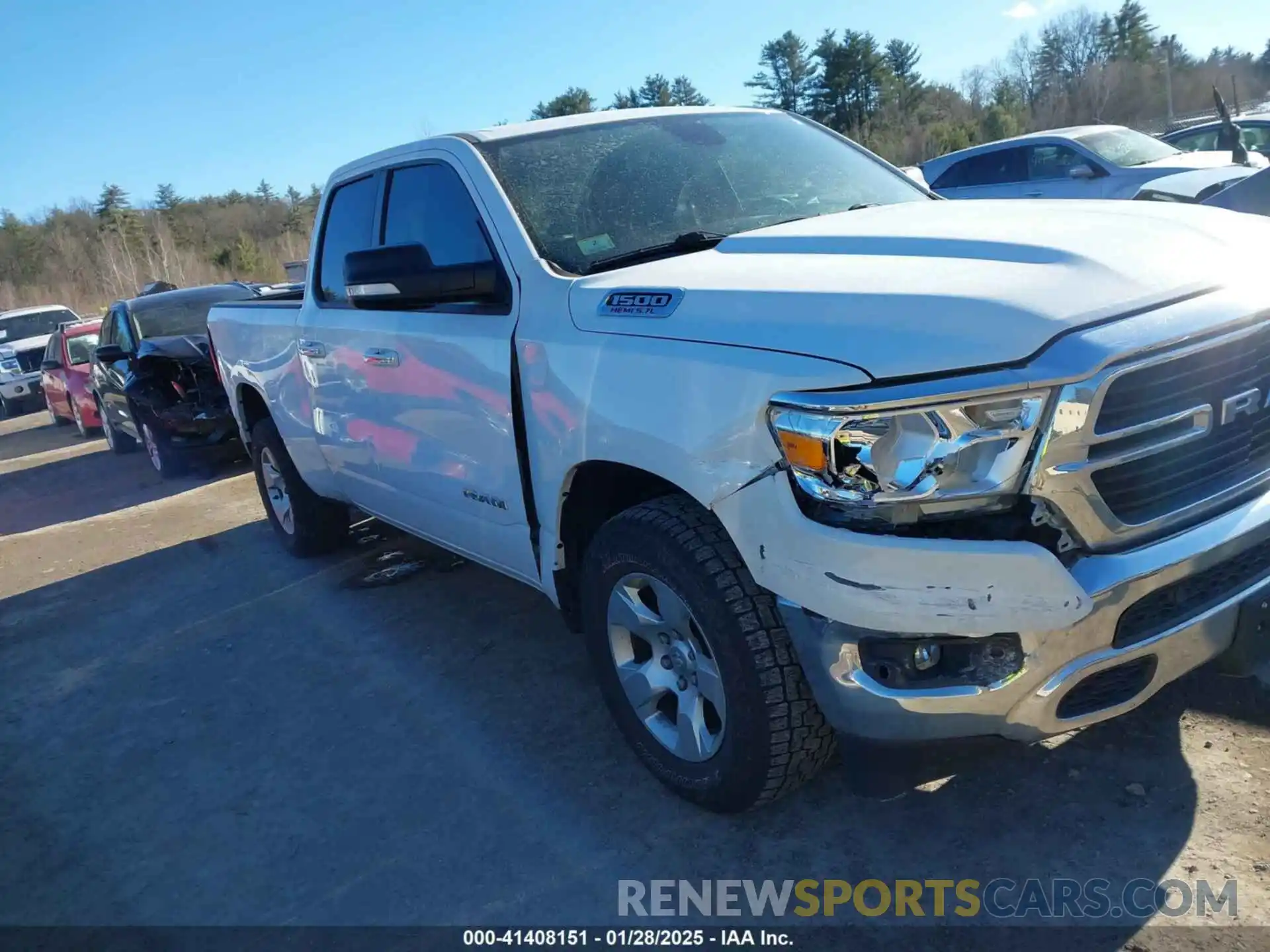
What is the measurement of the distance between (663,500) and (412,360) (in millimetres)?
1464

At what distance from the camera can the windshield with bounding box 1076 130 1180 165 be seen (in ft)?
37.0

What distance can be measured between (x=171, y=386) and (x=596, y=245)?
7.72 m

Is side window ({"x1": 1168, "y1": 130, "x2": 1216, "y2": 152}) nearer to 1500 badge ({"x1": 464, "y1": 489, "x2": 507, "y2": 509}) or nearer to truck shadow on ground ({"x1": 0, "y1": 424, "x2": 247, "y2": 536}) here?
truck shadow on ground ({"x1": 0, "y1": 424, "x2": 247, "y2": 536})

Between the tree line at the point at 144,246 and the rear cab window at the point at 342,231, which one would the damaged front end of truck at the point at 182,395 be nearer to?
the rear cab window at the point at 342,231

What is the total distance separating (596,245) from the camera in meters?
3.44

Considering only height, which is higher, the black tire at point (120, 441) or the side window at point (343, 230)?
the side window at point (343, 230)

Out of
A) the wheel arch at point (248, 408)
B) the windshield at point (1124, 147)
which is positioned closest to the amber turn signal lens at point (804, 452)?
the wheel arch at point (248, 408)

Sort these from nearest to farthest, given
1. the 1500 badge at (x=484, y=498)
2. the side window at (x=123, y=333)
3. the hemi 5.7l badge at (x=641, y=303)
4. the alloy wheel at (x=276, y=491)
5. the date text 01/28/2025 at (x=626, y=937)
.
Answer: the date text 01/28/2025 at (x=626, y=937)
the hemi 5.7l badge at (x=641, y=303)
the 1500 badge at (x=484, y=498)
the alloy wheel at (x=276, y=491)
the side window at (x=123, y=333)

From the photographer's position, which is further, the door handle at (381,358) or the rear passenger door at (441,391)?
the door handle at (381,358)

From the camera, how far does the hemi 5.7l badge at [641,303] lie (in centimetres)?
280

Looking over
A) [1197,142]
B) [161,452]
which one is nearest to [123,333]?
[161,452]

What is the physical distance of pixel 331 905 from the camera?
2902 millimetres

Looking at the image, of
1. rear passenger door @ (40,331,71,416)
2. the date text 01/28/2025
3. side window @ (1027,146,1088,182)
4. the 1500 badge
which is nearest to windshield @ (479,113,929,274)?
the 1500 badge

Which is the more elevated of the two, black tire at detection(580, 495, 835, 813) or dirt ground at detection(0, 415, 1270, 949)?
black tire at detection(580, 495, 835, 813)
